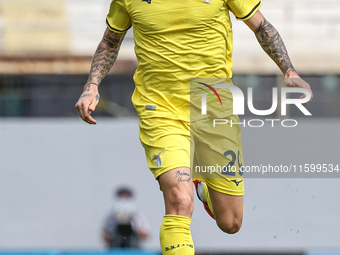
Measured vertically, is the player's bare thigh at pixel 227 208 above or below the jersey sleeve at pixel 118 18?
below

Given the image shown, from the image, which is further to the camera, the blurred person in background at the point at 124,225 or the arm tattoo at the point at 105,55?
the blurred person in background at the point at 124,225

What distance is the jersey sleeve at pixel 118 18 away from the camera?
3.22 m

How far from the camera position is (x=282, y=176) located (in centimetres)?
867

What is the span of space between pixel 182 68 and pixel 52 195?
594cm

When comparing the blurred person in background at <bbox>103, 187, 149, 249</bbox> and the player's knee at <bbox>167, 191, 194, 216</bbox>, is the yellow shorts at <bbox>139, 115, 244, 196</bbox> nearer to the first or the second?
the player's knee at <bbox>167, 191, 194, 216</bbox>

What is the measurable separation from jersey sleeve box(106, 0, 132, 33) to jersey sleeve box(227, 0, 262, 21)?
2.34ft

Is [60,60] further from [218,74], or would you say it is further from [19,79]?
[218,74]

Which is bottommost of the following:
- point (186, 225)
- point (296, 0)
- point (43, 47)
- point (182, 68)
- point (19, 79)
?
point (186, 225)

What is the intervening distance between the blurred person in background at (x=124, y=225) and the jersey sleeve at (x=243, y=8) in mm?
5089

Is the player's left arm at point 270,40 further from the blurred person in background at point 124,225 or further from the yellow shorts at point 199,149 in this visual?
the blurred person in background at point 124,225

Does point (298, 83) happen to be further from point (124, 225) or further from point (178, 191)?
point (124, 225)

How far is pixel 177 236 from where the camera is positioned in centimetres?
266

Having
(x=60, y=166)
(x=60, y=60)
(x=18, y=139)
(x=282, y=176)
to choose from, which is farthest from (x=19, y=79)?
(x=282, y=176)

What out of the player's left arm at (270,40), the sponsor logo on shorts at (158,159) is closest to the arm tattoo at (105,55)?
the sponsor logo on shorts at (158,159)
